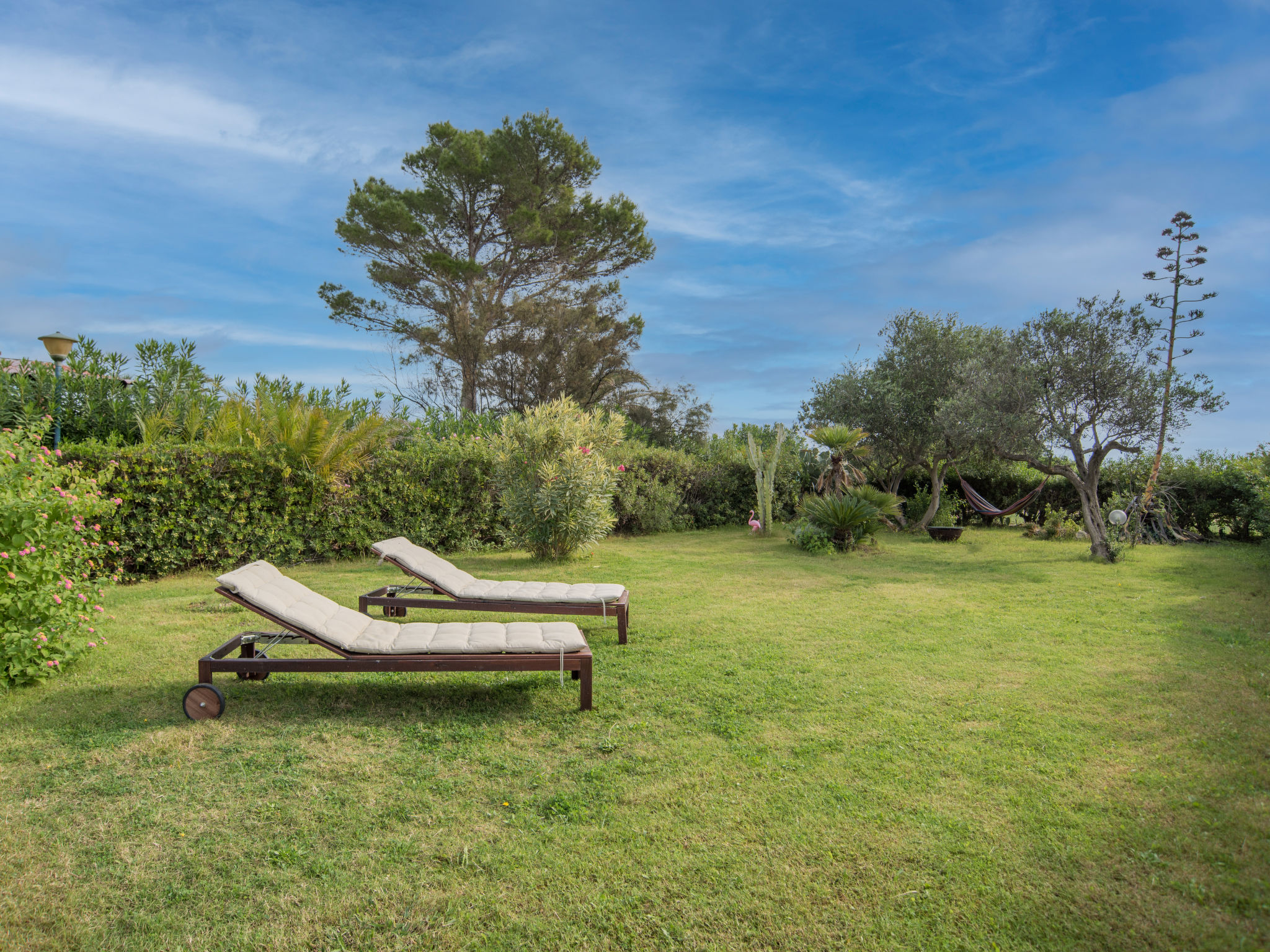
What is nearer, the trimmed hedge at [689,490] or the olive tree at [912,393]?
the trimmed hedge at [689,490]

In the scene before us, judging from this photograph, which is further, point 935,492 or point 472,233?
point 472,233

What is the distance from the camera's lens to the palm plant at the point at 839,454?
41.9 feet

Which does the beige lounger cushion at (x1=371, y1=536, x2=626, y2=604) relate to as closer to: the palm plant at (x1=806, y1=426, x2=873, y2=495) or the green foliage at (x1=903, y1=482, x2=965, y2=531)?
the palm plant at (x1=806, y1=426, x2=873, y2=495)

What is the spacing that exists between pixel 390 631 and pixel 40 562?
217 centimetres

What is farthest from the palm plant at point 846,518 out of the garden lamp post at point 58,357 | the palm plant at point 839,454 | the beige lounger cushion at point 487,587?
the garden lamp post at point 58,357

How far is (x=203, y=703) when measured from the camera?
3.79 meters

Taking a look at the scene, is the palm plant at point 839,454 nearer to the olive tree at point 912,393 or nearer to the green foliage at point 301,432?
the olive tree at point 912,393

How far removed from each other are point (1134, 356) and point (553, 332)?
1749 cm

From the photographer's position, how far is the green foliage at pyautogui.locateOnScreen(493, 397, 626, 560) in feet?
30.6

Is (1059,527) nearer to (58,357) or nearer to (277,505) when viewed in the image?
(277,505)

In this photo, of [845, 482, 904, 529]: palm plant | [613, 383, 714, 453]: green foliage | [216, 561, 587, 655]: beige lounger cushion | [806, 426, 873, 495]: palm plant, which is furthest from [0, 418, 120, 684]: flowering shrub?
[613, 383, 714, 453]: green foliage

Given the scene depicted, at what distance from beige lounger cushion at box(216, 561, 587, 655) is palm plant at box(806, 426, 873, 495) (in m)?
9.26

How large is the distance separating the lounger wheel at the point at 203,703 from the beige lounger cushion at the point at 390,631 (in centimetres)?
51

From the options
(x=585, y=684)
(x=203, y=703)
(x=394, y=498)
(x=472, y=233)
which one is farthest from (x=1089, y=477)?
(x=472, y=233)
